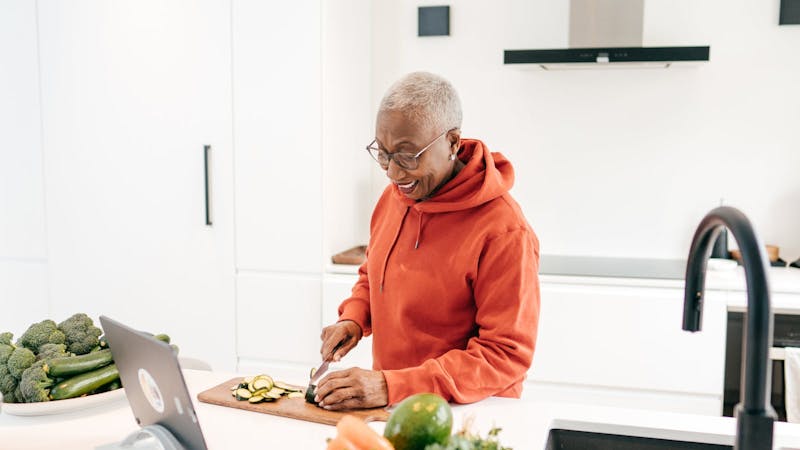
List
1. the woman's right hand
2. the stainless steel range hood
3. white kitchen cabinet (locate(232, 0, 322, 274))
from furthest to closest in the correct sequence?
white kitchen cabinet (locate(232, 0, 322, 274)), the stainless steel range hood, the woman's right hand

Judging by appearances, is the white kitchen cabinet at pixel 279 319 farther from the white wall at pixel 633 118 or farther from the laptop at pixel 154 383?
the laptop at pixel 154 383

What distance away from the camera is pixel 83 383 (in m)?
1.36

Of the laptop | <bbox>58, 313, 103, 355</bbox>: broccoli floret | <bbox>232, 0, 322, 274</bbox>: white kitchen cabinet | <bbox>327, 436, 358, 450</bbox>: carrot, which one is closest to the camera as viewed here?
<bbox>327, 436, 358, 450</bbox>: carrot

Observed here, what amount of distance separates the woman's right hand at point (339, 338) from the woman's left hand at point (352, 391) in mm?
217

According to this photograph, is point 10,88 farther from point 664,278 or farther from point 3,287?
point 664,278

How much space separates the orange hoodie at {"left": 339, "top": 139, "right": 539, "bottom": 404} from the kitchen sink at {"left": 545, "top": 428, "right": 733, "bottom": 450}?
16 cm

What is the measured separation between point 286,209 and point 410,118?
147 cm

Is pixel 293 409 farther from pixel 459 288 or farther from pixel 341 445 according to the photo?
pixel 341 445

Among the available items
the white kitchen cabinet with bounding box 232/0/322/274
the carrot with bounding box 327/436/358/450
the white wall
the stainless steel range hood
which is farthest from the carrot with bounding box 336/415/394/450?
the white wall

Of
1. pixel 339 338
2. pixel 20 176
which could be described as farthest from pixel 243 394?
pixel 20 176

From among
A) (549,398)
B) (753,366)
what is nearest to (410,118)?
(753,366)

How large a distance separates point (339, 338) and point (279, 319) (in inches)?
50.6

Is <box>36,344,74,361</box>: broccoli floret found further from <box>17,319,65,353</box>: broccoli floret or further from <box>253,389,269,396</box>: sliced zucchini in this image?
<box>253,389,269,396</box>: sliced zucchini

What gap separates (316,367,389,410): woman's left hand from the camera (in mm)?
1322
